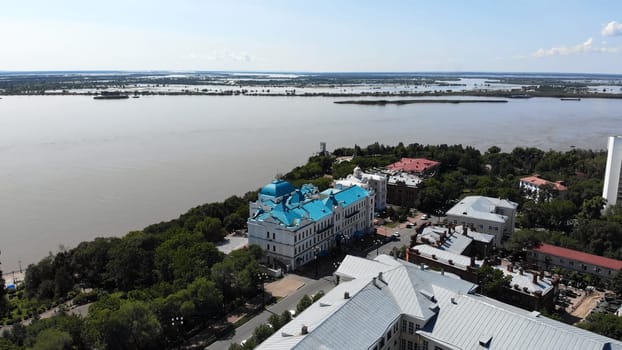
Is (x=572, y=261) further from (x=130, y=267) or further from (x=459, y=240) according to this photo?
(x=130, y=267)

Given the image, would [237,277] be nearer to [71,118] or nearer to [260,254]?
[260,254]

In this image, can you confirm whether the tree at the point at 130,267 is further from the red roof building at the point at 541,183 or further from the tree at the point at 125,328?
the red roof building at the point at 541,183

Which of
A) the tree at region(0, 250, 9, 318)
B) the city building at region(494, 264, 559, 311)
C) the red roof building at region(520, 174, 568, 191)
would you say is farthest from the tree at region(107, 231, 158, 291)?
the red roof building at region(520, 174, 568, 191)

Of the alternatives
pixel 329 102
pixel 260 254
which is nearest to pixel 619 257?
pixel 260 254

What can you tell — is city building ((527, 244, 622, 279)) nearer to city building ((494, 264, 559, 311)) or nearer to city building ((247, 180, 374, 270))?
city building ((494, 264, 559, 311))

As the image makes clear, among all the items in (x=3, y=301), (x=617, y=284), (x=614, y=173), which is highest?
(x=614, y=173)

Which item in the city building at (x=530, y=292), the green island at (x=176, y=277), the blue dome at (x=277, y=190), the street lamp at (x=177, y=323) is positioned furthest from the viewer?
the blue dome at (x=277, y=190)

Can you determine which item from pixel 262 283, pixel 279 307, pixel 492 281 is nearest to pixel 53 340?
pixel 279 307

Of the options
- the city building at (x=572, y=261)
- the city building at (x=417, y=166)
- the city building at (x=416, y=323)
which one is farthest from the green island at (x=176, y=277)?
the city building at (x=417, y=166)
